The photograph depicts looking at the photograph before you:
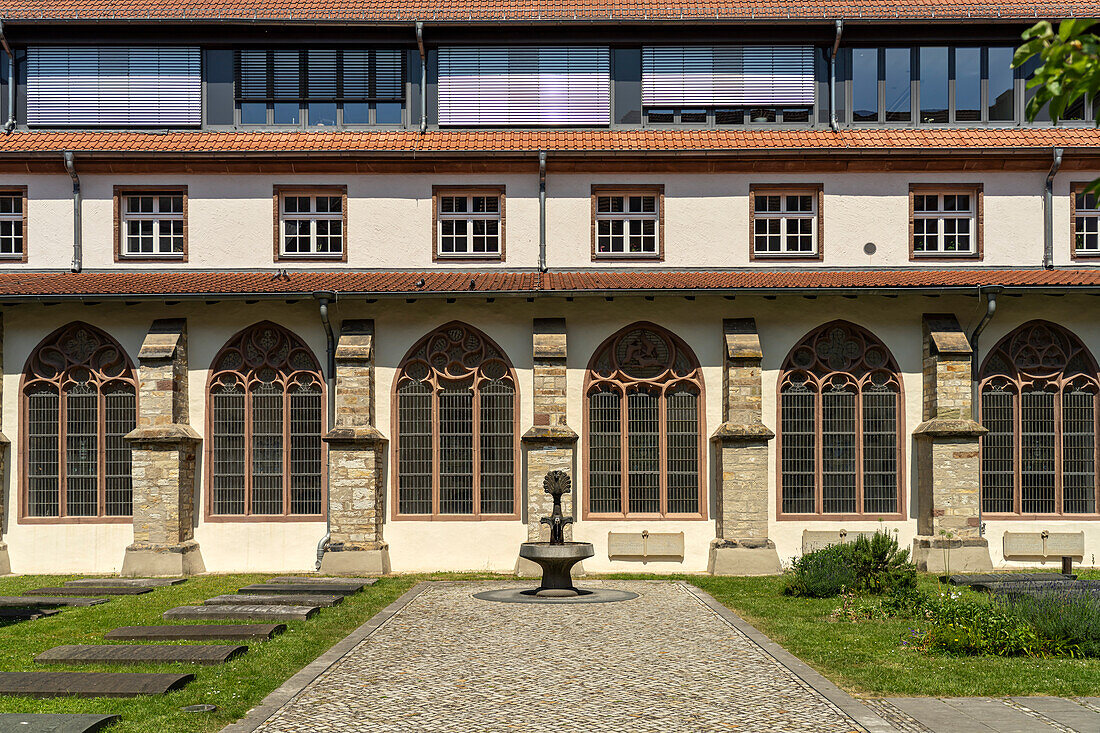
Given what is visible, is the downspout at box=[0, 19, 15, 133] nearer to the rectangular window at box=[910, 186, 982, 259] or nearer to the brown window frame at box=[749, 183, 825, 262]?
the brown window frame at box=[749, 183, 825, 262]

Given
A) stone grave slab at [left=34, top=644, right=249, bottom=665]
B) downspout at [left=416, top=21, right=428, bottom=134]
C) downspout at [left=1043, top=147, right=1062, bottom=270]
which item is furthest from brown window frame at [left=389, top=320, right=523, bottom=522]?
stone grave slab at [left=34, top=644, right=249, bottom=665]

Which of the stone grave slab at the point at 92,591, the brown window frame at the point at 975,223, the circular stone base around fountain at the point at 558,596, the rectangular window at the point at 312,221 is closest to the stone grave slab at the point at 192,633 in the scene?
the circular stone base around fountain at the point at 558,596

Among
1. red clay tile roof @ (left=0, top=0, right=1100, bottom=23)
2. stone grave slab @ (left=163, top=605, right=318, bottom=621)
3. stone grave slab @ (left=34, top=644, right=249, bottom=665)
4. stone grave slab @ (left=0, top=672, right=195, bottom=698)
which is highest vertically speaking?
red clay tile roof @ (left=0, top=0, right=1100, bottom=23)

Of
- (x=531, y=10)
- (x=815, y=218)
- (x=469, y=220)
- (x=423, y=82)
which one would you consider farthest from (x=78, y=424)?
(x=815, y=218)

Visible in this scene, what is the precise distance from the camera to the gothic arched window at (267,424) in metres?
23.8

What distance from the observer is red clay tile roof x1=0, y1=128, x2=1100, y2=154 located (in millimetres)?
24281

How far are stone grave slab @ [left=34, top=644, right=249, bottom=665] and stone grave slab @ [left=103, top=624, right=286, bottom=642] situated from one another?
33.2 inches

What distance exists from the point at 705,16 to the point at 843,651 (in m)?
16.5

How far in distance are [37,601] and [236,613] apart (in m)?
4.16

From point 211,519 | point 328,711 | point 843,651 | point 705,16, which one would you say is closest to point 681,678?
point 843,651

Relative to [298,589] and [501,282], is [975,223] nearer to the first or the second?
[501,282]

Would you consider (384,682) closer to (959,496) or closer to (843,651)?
(843,651)

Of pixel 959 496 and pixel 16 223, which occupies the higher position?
pixel 16 223

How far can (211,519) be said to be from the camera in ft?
77.5
